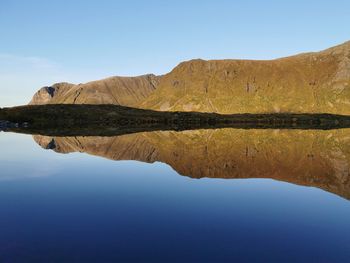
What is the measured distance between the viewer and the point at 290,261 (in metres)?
14.1

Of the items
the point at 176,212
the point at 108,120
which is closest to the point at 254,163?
the point at 176,212

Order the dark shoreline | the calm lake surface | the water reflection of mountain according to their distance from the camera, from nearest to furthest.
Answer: the calm lake surface → the water reflection of mountain → the dark shoreline

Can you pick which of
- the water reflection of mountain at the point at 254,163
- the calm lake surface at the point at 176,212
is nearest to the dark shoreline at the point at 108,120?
the water reflection of mountain at the point at 254,163

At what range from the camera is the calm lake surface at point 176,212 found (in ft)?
49.2

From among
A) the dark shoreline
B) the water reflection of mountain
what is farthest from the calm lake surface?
the dark shoreline

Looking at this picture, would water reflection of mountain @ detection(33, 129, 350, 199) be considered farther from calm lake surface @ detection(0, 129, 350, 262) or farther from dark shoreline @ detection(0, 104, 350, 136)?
dark shoreline @ detection(0, 104, 350, 136)

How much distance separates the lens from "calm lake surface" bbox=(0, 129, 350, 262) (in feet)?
49.2

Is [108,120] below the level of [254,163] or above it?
above

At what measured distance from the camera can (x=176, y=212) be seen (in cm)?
2102

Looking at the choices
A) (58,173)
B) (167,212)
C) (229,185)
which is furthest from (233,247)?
(58,173)

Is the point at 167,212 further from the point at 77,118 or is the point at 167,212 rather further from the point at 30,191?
the point at 77,118

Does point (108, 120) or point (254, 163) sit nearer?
point (254, 163)

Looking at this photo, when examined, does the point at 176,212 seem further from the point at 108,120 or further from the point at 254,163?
the point at 108,120

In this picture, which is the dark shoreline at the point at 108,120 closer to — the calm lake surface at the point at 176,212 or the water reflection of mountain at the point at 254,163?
the water reflection of mountain at the point at 254,163
